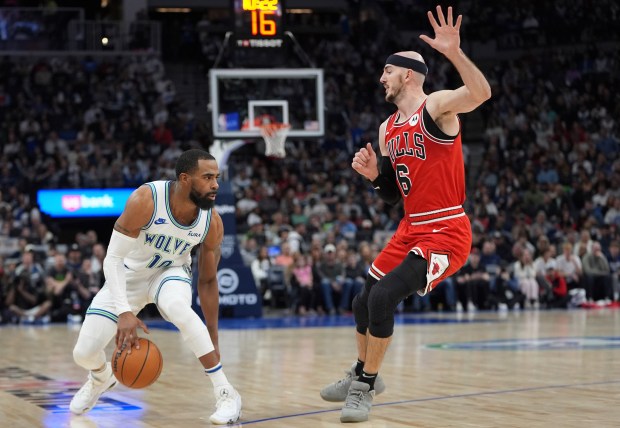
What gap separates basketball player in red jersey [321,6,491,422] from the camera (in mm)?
6070

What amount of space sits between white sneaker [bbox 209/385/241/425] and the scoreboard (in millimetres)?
9678

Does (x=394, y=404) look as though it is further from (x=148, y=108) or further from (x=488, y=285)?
(x=148, y=108)

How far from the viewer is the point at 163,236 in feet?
20.9

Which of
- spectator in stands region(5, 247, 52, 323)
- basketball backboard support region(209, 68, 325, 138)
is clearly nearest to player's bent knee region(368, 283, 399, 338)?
basketball backboard support region(209, 68, 325, 138)

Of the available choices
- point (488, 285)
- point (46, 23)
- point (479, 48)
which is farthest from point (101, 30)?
point (488, 285)

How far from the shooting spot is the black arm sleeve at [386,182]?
6629mm

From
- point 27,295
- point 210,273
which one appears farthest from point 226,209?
point 210,273

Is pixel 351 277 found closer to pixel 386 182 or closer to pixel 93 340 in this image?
pixel 386 182

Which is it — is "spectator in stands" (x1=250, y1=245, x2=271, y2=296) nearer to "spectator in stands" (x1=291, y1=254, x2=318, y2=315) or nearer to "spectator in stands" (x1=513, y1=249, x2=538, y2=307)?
"spectator in stands" (x1=291, y1=254, x2=318, y2=315)

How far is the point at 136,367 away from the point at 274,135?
32.3 ft

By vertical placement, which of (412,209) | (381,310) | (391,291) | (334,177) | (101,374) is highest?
(334,177)

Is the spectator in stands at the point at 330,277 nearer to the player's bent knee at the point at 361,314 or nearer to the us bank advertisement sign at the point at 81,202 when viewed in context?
the us bank advertisement sign at the point at 81,202

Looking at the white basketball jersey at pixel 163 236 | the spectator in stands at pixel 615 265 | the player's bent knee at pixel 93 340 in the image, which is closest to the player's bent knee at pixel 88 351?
the player's bent knee at pixel 93 340

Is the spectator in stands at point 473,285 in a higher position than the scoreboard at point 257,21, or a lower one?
lower
